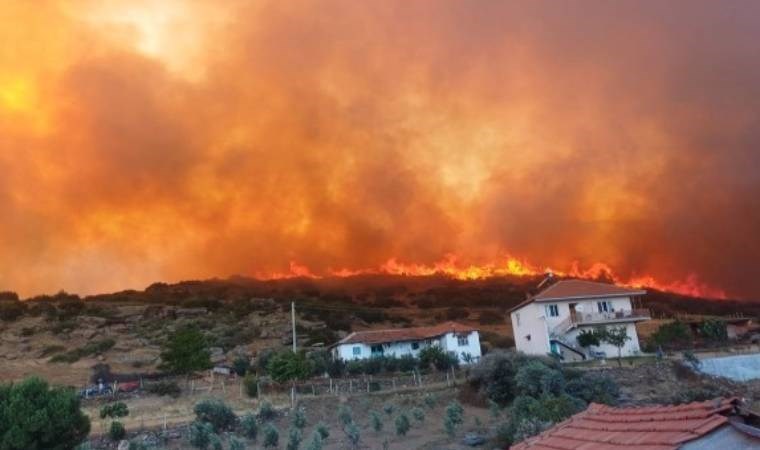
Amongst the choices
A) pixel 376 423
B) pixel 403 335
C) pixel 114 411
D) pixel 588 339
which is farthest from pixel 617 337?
pixel 114 411

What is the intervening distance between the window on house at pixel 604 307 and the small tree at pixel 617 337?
12.1 feet

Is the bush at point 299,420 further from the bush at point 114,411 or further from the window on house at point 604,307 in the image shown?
the window on house at point 604,307

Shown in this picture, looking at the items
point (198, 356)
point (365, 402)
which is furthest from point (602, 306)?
point (198, 356)

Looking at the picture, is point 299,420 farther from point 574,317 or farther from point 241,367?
point 574,317

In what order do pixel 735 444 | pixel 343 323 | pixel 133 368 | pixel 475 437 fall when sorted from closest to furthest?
1. pixel 735 444
2. pixel 475 437
3. pixel 133 368
4. pixel 343 323

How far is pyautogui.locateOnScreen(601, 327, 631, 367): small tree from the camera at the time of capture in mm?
52781

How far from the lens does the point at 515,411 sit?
1313 inches

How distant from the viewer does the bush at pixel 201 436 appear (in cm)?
3389

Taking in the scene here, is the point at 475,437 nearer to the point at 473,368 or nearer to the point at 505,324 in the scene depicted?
the point at 473,368

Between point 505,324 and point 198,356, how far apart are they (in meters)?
49.5

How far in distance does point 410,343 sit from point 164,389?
26.4m

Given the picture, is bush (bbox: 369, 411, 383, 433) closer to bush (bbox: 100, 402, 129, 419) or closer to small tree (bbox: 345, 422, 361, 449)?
small tree (bbox: 345, 422, 361, 449)

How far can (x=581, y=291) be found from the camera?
195 ft

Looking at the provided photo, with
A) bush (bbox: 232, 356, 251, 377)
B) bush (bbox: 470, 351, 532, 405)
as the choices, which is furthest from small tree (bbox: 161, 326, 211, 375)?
bush (bbox: 470, 351, 532, 405)
